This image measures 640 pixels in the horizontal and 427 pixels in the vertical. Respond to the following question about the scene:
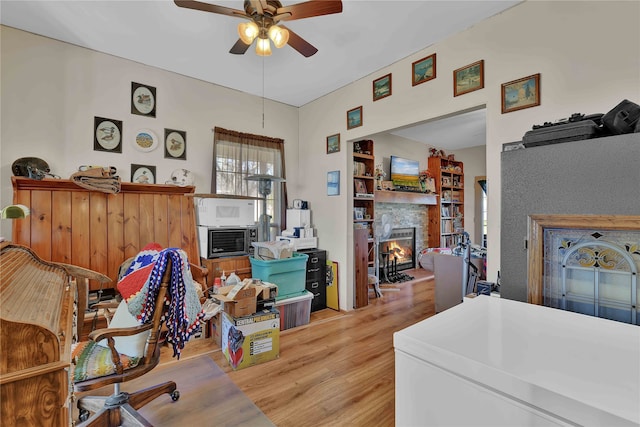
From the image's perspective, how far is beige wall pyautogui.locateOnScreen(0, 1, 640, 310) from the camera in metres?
1.78

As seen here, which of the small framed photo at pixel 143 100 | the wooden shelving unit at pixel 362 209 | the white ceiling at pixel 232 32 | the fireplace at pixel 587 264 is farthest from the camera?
the wooden shelving unit at pixel 362 209

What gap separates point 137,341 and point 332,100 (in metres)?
3.28

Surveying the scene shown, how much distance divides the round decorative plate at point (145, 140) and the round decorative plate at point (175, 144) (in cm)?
14

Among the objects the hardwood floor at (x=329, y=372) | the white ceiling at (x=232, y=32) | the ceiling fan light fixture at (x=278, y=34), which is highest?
the white ceiling at (x=232, y=32)

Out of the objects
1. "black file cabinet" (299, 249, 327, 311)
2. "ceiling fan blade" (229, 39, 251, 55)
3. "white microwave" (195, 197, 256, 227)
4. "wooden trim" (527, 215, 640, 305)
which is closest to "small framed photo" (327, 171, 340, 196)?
"black file cabinet" (299, 249, 327, 311)

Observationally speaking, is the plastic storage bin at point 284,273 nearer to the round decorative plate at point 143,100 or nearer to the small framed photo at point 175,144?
the small framed photo at point 175,144

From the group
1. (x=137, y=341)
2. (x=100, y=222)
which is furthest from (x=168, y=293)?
(x=100, y=222)

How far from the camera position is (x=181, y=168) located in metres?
3.21

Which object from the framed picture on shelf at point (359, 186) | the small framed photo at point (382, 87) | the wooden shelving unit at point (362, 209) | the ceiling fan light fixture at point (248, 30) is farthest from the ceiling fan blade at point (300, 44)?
the framed picture on shelf at point (359, 186)

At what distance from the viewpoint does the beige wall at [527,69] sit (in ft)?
5.54

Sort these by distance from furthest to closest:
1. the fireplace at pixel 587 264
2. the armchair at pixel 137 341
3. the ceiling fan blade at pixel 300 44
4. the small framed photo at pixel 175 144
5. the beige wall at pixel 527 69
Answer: the small framed photo at pixel 175 144 < the ceiling fan blade at pixel 300 44 < the beige wall at pixel 527 69 < the armchair at pixel 137 341 < the fireplace at pixel 587 264

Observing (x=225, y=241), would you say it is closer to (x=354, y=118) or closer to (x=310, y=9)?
(x=354, y=118)

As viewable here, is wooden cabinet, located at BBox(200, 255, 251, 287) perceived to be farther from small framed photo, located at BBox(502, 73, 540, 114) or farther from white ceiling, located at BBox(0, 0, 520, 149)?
small framed photo, located at BBox(502, 73, 540, 114)

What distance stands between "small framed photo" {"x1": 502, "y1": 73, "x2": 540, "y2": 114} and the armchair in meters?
2.50
